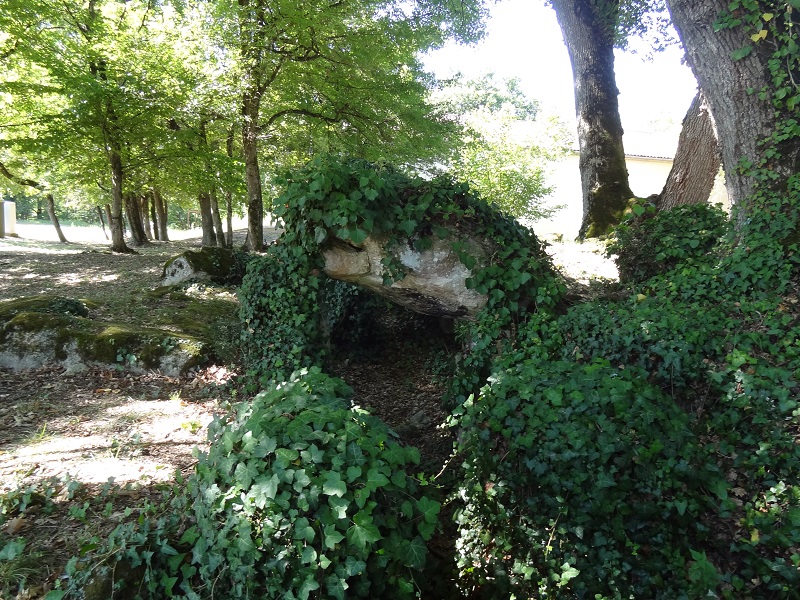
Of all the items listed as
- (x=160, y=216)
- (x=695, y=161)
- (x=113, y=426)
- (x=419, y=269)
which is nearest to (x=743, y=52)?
(x=695, y=161)

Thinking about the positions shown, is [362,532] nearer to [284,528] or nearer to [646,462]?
[284,528]

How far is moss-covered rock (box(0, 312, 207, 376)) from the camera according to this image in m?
5.94

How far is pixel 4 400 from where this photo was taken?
5098 mm

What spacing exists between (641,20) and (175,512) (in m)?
11.4

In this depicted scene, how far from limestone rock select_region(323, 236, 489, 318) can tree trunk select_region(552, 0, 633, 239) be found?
15.5 ft

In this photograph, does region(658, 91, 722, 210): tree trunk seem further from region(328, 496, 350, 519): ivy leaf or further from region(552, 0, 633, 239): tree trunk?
region(328, 496, 350, 519): ivy leaf

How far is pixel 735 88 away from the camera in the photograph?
208 inches

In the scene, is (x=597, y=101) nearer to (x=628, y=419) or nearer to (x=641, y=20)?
(x=641, y=20)

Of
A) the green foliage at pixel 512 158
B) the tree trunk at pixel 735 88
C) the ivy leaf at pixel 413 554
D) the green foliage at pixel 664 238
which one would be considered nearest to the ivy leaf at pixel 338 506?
the ivy leaf at pixel 413 554

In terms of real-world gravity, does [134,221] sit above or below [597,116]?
below

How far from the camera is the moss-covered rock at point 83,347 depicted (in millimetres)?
5939

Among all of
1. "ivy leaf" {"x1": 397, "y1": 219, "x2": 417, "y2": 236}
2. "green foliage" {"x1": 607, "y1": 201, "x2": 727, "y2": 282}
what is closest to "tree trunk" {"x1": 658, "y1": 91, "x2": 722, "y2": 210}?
"green foliage" {"x1": 607, "y1": 201, "x2": 727, "y2": 282}

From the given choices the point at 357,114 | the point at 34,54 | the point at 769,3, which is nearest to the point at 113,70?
the point at 34,54

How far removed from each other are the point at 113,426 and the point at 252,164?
9447 mm
